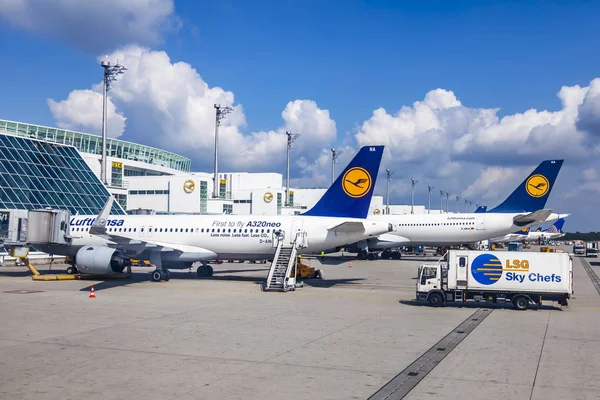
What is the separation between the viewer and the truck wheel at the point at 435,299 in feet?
84.5

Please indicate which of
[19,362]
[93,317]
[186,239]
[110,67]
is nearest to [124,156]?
[110,67]

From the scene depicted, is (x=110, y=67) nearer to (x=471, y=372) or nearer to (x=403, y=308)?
(x=403, y=308)

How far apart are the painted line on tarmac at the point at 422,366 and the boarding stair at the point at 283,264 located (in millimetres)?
12229

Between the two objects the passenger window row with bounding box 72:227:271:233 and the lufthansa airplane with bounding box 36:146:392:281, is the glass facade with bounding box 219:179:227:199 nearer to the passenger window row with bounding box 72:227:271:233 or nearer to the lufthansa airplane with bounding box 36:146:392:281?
the passenger window row with bounding box 72:227:271:233

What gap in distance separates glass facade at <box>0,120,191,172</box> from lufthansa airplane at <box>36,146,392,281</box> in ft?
174

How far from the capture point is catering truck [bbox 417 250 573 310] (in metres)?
24.7

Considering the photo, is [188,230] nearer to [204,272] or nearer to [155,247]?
[155,247]

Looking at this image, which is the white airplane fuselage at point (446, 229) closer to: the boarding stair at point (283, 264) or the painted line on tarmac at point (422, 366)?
the boarding stair at point (283, 264)

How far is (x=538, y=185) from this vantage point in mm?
54750

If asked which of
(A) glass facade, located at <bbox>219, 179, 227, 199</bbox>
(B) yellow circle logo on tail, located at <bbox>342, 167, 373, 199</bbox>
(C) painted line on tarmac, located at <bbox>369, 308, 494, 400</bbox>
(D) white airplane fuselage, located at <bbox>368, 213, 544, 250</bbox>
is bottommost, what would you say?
(C) painted line on tarmac, located at <bbox>369, 308, 494, 400</bbox>

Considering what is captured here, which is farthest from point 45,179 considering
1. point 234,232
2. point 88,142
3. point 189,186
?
point 88,142

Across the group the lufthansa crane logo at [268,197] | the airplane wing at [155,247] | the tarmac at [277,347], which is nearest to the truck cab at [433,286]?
the tarmac at [277,347]

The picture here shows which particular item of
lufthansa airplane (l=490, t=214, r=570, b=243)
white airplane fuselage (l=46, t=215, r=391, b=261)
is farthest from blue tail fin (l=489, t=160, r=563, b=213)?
white airplane fuselage (l=46, t=215, r=391, b=261)

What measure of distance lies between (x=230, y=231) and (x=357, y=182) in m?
8.63
